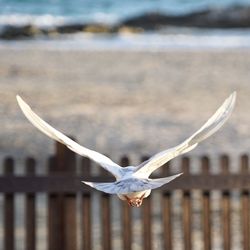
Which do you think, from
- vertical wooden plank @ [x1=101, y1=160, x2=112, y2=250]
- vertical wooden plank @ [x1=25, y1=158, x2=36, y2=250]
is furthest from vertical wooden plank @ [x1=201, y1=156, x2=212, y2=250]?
vertical wooden plank @ [x1=25, y1=158, x2=36, y2=250]

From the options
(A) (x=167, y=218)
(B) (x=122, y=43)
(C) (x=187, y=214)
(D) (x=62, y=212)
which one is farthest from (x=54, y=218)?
(B) (x=122, y=43)

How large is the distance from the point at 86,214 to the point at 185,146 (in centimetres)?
256

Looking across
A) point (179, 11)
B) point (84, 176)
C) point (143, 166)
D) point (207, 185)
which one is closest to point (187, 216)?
point (207, 185)

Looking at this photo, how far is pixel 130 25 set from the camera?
45938 mm

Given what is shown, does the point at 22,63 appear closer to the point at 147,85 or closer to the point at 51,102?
the point at 147,85

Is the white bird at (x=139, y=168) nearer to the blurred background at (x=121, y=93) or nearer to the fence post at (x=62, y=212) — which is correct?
the fence post at (x=62, y=212)

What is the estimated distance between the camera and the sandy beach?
12000 mm

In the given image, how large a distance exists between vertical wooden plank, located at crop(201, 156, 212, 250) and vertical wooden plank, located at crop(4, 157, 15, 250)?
111 cm

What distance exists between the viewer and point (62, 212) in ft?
19.6

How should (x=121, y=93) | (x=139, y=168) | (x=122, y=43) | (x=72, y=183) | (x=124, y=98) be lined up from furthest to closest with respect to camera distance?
(x=122, y=43) < (x=121, y=93) < (x=124, y=98) < (x=72, y=183) < (x=139, y=168)

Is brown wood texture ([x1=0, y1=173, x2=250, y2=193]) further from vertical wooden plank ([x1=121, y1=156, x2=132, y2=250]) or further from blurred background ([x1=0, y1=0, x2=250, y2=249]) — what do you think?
blurred background ([x1=0, y1=0, x2=250, y2=249])

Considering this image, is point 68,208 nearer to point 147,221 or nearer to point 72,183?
point 72,183

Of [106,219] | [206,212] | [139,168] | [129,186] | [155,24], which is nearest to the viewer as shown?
[129,186]

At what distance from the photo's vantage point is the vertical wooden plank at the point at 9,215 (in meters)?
5.98
